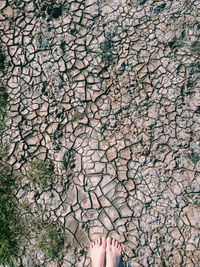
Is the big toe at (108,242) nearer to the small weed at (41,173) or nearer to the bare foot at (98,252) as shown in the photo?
the bare foot at (98,252)

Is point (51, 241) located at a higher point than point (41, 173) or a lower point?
lower

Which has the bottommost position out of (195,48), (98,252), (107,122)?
(98,252)

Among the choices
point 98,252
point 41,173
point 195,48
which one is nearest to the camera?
point 98,252

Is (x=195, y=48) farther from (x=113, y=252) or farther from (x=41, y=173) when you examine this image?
(x=113, y=252)

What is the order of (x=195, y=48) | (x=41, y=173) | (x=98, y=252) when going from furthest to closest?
(x=195, y=48) < (x=41, y=173) < (x=98, y=252)

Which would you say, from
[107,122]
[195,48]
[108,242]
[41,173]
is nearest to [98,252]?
[108,242]

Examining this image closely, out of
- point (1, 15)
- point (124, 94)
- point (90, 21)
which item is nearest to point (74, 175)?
point (124, 94)

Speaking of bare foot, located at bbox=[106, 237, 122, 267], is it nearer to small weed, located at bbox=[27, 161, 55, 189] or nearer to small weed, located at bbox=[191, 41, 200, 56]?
small weed, located at bbox=[27, 161, 55, 189]
